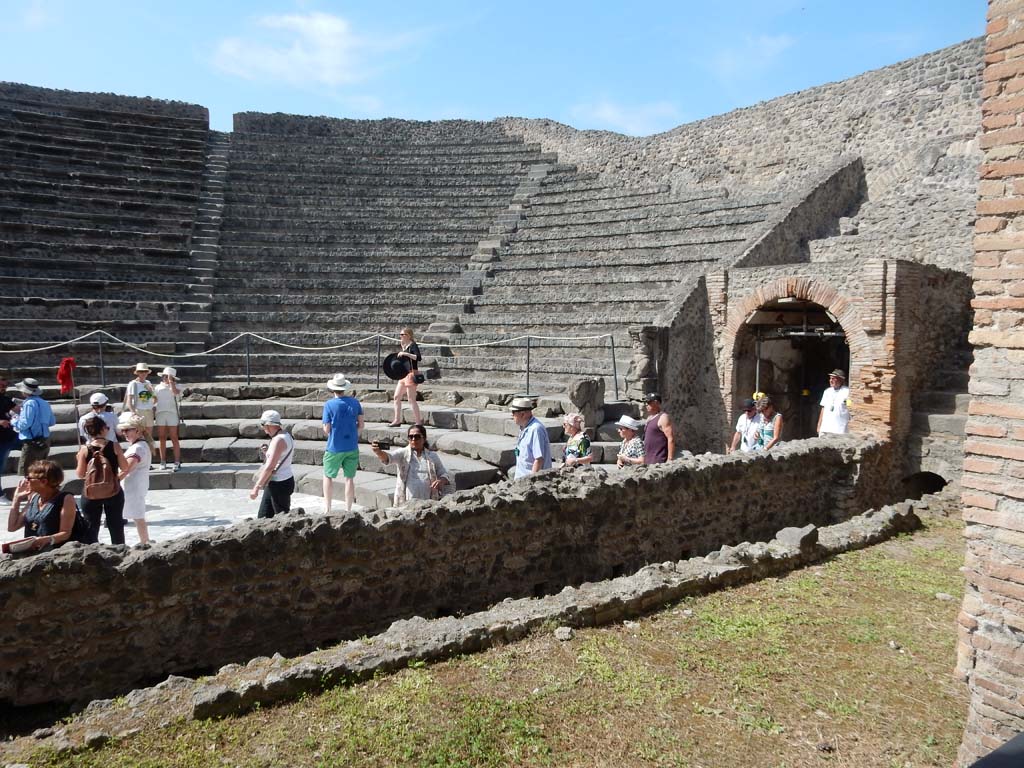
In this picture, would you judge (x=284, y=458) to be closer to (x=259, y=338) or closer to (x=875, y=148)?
(x=259, y=338)

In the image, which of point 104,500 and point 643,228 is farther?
point 643,228

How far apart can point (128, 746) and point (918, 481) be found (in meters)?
11.1

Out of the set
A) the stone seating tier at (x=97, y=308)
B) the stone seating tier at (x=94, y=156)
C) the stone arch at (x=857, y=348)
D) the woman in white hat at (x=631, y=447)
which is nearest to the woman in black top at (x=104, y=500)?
the woman in white hat at (x=631, y=447)

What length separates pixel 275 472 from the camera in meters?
6.77

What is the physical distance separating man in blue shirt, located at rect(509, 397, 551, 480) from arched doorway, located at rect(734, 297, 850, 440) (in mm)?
6605

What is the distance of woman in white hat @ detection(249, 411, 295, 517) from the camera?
6.69 metres

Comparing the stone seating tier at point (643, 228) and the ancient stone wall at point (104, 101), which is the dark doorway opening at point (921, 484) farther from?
the ancient stone wall at point (104, 101)

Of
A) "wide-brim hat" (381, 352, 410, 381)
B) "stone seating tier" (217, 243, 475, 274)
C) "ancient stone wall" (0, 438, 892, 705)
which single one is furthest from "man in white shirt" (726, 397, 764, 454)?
"stone seating tier" (217, 243, 475, 274)

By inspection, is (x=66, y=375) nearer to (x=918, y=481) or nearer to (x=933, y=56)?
(x=918, y=481)

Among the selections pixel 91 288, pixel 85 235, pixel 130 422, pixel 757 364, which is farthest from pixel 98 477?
pixel 85 235

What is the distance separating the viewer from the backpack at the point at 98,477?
604 centimetres

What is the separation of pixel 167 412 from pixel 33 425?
59.9 inches

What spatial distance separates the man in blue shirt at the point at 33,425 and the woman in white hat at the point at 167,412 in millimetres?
1221

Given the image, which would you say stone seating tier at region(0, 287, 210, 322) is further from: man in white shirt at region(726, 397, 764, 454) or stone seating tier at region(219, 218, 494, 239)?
man in white shirt at region(726, 397, 764, 454)
